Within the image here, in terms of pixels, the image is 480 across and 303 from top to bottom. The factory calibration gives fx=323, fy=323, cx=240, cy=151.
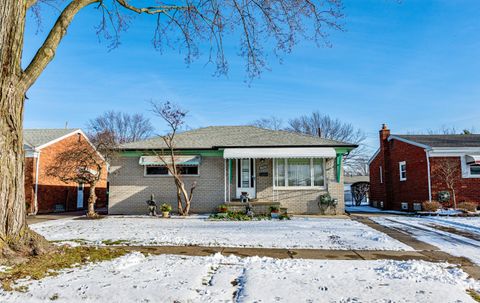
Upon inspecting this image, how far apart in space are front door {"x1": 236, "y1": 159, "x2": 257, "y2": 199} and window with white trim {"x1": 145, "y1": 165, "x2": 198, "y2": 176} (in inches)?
90.0

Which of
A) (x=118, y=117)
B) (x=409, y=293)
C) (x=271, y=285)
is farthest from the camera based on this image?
(x=118, y=117)

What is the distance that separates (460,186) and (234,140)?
12706 millimetres

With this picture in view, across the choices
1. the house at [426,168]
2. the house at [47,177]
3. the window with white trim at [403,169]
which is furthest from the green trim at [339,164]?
the house at [47,177]

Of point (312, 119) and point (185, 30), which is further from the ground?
point (312, 119)

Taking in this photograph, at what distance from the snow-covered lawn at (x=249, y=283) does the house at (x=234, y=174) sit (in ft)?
33.8

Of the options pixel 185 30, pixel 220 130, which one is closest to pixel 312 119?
pixel 220 130

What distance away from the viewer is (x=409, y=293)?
4059 millimetres

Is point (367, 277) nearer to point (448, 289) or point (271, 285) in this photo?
point (448, 289)

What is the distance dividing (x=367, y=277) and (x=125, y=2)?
25.7ft

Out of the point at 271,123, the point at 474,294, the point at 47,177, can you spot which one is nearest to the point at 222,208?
the point at 47,177

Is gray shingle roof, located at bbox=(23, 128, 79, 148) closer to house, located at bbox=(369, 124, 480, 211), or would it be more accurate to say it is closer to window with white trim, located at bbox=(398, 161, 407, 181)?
house, located at bbox=(369, 124, 480, 211)

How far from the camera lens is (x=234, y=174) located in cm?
1661

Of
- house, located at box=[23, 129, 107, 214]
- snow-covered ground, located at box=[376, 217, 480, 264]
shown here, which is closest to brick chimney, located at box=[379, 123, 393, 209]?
snow-covered ground, located at box=[376, 217, 480, 264]

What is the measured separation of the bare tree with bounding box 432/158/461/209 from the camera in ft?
57.9
